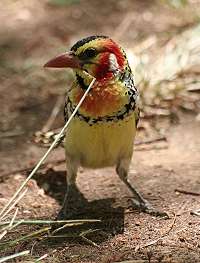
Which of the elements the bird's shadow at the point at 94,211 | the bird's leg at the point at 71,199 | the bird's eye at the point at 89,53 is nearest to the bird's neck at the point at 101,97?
the bird's eye at the point at 89,53

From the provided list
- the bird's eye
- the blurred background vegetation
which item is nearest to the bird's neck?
the bird's eye

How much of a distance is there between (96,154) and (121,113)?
0.98 ft

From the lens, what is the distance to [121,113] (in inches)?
144

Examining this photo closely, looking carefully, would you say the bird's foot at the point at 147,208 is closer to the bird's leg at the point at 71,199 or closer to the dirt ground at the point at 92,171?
the dirt ground at the point at 92,171

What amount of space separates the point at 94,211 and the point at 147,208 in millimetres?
305

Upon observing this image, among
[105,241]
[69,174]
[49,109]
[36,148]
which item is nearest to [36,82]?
[49,109]

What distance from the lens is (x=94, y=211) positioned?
3.95 meters

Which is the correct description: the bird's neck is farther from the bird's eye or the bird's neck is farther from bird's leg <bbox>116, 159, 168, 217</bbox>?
bird's leg <bbox>116, 159, 168, 217</bbox>

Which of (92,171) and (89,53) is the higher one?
(89,53)

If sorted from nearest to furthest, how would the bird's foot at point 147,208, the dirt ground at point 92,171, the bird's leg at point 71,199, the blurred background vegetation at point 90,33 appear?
the dirt ground at point 92,171, the bird's foot at point 147,208, the bird's leg at point 71,199, the blurred background vegetation at point 90,33

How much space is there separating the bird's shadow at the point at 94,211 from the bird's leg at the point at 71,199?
3 cm

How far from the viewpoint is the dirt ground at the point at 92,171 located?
343cm

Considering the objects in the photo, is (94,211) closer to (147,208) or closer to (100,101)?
(147,208)

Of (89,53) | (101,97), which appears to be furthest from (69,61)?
(101,97)
